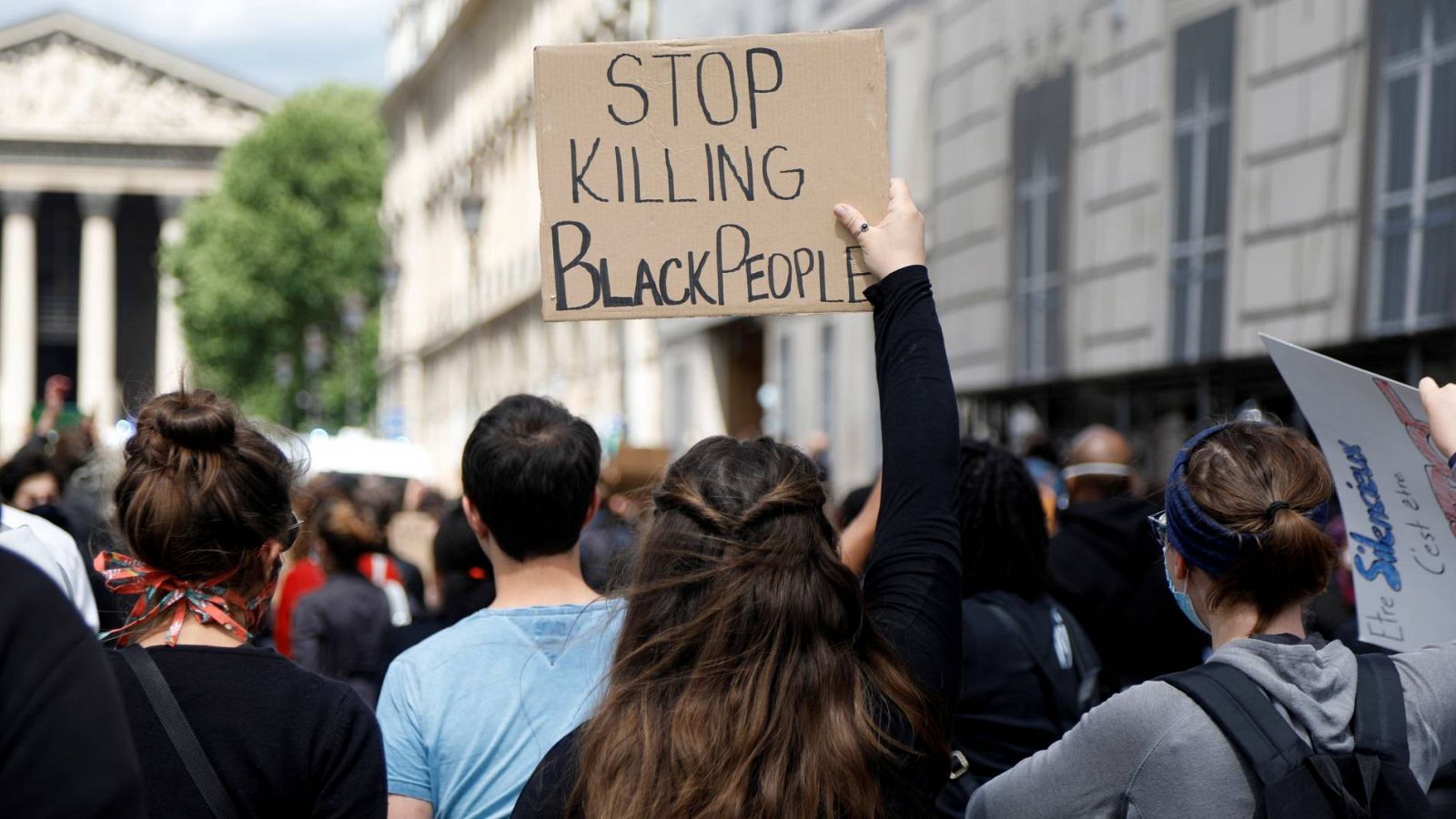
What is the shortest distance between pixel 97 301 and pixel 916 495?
76356mm

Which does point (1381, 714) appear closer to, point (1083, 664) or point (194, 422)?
point (1083, 664)

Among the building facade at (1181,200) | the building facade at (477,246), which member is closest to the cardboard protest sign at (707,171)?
the building facade at (1181,200)

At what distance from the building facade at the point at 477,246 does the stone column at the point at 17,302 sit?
56.9 feet

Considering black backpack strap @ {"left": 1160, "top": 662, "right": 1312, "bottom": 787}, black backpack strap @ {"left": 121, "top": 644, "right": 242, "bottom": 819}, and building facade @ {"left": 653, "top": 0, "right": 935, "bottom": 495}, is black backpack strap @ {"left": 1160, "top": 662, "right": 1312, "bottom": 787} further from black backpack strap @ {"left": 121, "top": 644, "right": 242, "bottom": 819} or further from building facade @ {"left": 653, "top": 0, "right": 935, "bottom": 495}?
building facade @ {"left": 653, "top": 0, "right": 935, "bottom": 495}

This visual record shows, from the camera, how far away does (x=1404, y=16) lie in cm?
1120

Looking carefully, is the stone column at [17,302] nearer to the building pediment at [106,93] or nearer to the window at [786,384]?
the building pediment at [106,93]

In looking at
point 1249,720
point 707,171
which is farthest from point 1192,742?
point 707,171

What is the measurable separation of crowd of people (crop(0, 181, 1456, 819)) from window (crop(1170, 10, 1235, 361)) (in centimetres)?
1089

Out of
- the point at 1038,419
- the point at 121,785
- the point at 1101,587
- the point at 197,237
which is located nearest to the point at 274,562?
the point at 121,785

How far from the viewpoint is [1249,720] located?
2.21m

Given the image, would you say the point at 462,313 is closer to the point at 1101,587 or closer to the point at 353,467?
the point at 353,467

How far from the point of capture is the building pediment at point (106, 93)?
6775cm

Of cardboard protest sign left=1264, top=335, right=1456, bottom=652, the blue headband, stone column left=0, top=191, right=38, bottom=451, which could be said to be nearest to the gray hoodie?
the blue headband

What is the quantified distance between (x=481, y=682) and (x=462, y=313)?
48.6m
